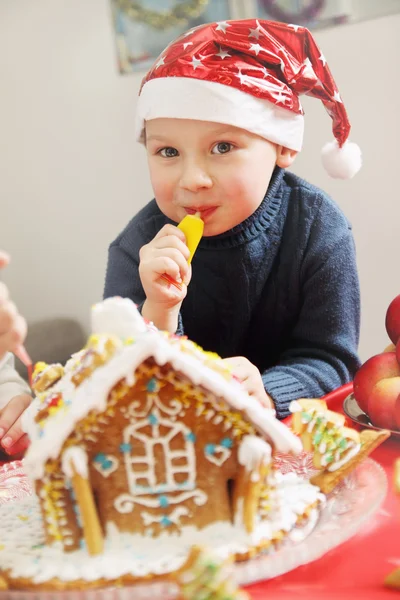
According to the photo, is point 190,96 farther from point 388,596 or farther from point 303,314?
point 388,596

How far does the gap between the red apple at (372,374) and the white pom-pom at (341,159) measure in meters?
0.37

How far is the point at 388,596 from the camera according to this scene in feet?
1.49

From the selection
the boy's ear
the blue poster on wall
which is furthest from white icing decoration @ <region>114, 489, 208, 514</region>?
the blue poster on wall

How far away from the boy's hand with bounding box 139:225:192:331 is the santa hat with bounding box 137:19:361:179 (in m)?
0.18

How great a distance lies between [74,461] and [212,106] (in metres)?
0.52

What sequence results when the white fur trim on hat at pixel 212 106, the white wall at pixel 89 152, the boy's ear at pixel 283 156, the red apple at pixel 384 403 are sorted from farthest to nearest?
1. the white wall at pixel 89 152
2. the boy's ear at pixel 283 156
3. the white fur trim on hat at pixel 212 106
4. the red apple at pixel 384 403

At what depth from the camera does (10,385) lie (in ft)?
3.03

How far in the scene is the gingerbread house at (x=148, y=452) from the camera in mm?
482

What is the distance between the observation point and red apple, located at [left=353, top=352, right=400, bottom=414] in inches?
30.8

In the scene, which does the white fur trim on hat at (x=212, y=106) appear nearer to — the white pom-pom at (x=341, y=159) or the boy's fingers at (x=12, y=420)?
the white pom-pom at (x=341, y=159)

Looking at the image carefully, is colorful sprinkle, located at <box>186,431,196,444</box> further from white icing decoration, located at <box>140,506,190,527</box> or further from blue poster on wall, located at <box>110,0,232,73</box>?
blue poster on wall, located at <box>110,0,232,73</box>

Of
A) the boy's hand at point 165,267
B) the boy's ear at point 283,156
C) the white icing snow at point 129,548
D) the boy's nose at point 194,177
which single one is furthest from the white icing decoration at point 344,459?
the boy's ear at point 283,156

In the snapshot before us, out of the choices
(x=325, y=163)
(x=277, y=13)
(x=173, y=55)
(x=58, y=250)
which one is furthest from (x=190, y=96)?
(x=58, y=250)

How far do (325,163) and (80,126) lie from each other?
39.3 inches
